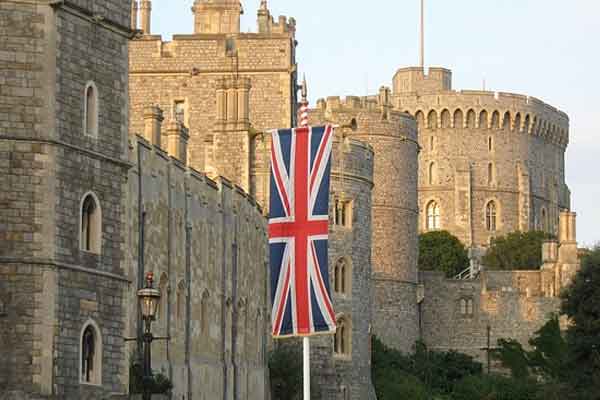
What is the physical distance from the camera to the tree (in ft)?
381

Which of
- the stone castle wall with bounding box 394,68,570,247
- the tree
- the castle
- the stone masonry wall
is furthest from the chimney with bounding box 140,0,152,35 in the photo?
the stone castle wall with bounding box 394,68,570,247

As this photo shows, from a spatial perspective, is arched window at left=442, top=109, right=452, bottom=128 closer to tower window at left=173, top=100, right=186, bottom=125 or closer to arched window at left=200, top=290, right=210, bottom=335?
tower window at left=173, top=100, right=186, bottom=125

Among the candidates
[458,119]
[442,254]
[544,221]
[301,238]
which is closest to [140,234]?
[301,238]

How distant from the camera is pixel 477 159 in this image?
131 m

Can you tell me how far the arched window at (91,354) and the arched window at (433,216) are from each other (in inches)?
3785

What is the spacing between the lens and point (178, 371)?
48.2 metres

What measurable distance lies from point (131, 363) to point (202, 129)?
29528mm

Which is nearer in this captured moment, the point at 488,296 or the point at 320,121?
the point at 320,121

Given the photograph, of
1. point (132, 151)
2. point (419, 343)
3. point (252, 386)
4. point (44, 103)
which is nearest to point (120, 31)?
point (44, 103)

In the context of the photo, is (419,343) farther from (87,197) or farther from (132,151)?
(87,197)

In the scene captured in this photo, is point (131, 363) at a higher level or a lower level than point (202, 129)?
lower

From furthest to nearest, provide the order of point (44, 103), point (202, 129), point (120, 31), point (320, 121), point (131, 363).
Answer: point (320, 121)
point (202, 129)
point (131, 363)
point (120, 31)
point (44, 103)

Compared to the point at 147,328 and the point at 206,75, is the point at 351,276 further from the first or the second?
the point at 147,328

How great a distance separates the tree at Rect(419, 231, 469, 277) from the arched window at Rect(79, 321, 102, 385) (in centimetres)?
8208
